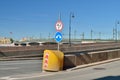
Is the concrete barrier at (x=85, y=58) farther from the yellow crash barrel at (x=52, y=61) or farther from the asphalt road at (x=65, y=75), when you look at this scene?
the yellow crash barrel at (x=52, y=61)

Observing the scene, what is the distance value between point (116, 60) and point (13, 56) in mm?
17669

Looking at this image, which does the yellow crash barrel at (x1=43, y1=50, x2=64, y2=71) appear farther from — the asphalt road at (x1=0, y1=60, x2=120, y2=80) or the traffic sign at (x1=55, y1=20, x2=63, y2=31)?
the traffic sign at (x1=55, y1=20, x2=63, y2=31)

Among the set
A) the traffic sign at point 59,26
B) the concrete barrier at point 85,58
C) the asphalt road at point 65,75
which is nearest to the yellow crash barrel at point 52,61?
the asphalt road at point 65,75

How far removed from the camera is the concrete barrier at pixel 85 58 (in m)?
21.7

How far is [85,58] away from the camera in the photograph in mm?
23484

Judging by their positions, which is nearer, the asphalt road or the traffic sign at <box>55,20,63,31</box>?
the asphalt road

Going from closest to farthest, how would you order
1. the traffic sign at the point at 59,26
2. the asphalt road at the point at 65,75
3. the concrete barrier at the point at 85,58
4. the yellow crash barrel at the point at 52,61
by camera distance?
the asphalt road at the point at 65,75 < the yellow crash barrel at the point at 52,61 < the traffic sign at the point at 59,26 < the concrete barrier at the point at 85,58

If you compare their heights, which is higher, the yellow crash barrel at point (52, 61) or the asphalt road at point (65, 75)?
the yellow crash barrel at point (52, 61)

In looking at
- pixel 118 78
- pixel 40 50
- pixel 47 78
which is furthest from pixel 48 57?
pixel 40 50

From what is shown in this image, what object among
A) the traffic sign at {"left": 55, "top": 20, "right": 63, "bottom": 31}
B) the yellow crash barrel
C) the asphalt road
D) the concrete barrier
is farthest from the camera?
the concrete barrier

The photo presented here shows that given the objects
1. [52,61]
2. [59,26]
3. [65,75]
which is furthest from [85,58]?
[65,75]

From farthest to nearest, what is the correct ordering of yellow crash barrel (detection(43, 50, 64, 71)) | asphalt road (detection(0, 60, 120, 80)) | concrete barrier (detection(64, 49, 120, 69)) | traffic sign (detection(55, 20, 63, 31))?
concrete barrier (detection(64, 49, 120, 69)) < traffic sign (detection(55, 20, 63, 31)) < yellow crash barrel (detection(43, 50, 64, 71)) < asphalt road (detection(0, 60, 120, 80))

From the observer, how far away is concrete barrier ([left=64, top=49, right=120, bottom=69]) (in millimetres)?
21702

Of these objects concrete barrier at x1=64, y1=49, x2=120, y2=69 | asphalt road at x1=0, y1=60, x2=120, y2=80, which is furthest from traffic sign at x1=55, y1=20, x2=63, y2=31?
asphalt road at x1=0, y1=60, x2=120, y2=80
